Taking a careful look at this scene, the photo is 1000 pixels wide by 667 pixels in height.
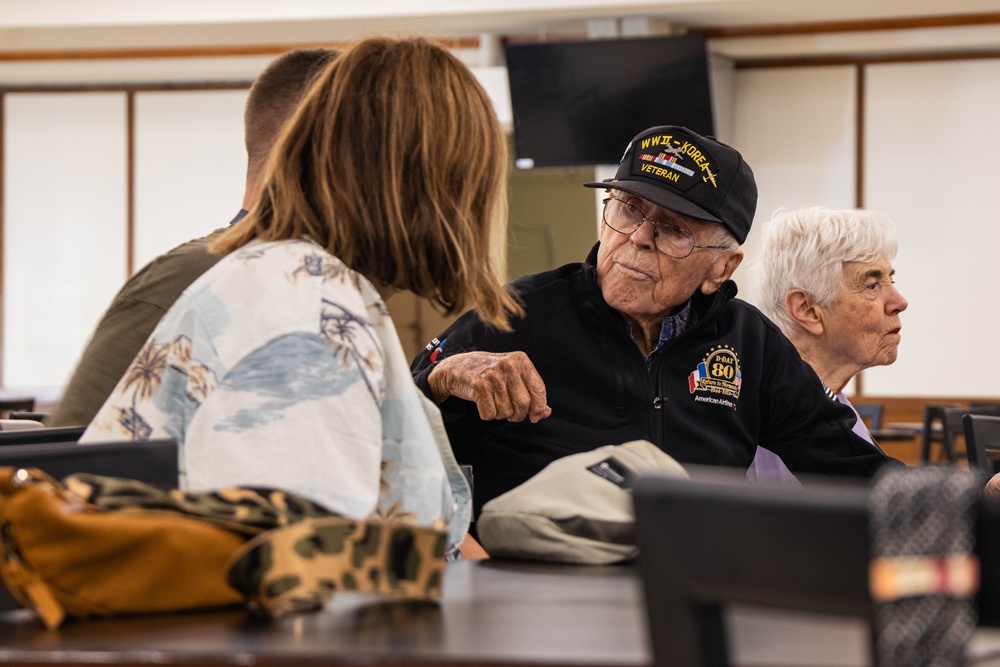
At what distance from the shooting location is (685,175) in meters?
2.27

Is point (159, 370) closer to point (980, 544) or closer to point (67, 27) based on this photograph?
point (980, 544)

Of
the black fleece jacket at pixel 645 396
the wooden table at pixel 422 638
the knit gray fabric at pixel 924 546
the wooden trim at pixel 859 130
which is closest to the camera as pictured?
the knit gray fabric at pixel 924 546

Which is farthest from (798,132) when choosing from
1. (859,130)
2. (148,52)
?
(148,52)

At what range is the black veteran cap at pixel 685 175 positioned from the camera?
227cm

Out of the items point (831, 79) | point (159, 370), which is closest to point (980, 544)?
point (159, 370)

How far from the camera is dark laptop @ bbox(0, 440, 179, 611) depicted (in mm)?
1003

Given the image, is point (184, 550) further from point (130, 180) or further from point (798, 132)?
point (130, 180)

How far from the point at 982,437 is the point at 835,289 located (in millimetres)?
463

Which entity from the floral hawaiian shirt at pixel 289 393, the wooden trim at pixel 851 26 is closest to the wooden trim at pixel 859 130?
the wooden trim at pixel 851 26

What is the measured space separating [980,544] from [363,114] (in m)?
0.87

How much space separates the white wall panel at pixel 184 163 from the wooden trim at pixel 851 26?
3.37 m

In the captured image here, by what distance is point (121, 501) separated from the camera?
0.94 metres

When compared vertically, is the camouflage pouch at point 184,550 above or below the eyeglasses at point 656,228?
below

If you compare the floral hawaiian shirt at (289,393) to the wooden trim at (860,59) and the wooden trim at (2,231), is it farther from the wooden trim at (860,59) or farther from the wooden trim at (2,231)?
the wooden trim at (2,231)
